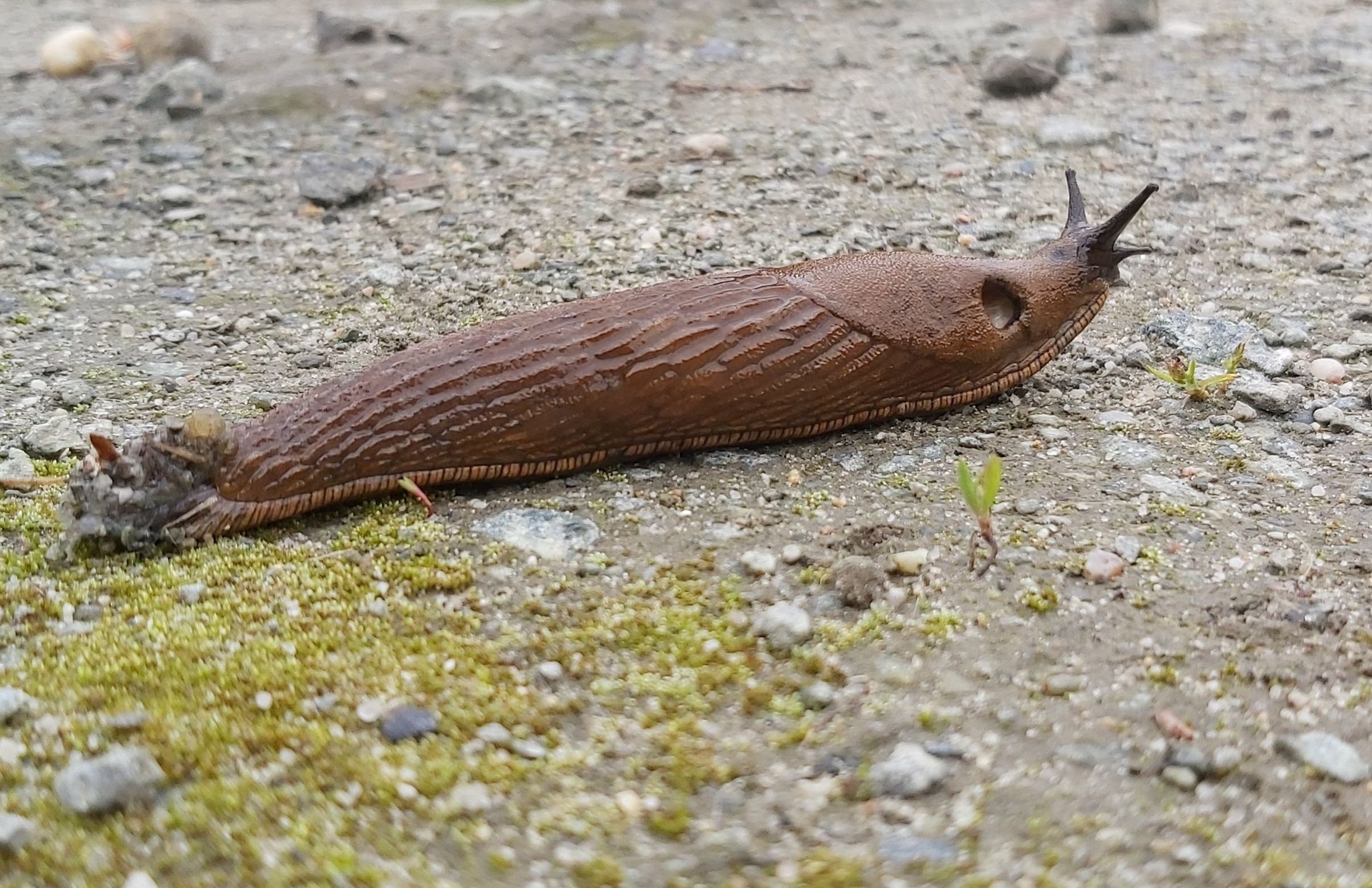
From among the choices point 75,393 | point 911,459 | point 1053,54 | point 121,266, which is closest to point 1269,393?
point 911,459

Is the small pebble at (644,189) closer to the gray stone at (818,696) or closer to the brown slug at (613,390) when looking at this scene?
the brown slug at (613,390)

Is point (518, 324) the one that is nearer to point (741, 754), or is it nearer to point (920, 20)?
point (741, 754)

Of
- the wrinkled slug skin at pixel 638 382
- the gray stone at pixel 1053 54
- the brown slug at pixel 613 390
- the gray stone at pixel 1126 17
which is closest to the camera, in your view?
the brown slug at pixel 613 390

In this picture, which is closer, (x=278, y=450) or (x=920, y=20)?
(x=278, y=450)

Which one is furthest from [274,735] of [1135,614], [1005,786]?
[1135,614]

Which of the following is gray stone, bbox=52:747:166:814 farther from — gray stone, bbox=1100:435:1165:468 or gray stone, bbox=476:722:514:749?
gray stone, bbox=1100:435:1165:468

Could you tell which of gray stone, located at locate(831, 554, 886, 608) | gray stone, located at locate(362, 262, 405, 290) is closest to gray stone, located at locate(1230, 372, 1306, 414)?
gray stone, located at locate(831, 554, 886, 608)

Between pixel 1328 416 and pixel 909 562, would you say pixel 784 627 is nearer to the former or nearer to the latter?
pixel 909 562

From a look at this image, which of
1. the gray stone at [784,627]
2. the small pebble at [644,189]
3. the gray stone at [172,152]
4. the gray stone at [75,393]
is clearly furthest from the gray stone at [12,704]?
the gray stone at [172,152]
